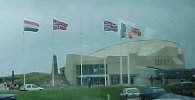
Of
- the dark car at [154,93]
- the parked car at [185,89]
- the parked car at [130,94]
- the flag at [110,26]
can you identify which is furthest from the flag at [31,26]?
the parked car at [185,89]

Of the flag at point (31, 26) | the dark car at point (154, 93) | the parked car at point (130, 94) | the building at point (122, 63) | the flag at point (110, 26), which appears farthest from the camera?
the building at point (122, 63)

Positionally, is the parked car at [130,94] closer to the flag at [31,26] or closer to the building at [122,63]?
the building at [122,63]

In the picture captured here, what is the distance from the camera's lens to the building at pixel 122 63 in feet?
101

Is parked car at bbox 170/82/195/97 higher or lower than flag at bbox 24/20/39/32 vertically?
lower

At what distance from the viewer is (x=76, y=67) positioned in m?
50.3

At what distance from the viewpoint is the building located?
30.7 metres

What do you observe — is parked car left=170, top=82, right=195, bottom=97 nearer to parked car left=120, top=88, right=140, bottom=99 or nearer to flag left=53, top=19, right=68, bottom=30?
parked car left=120, top=88, right=140, bottom=99

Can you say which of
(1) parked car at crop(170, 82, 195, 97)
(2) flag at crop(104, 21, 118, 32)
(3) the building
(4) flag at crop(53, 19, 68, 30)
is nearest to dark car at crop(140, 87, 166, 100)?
(1) parked car at crop(170, 82, 195, 97)

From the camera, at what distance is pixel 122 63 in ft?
129

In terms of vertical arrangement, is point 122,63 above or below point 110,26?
below

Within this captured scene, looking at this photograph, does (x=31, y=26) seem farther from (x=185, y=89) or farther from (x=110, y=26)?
(x=185, y=89)

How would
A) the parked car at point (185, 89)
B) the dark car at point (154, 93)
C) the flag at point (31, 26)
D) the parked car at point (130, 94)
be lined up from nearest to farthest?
1. the parked car at point (185, 89)
2. the dark car at point (154, 93)
3. the parked car at point (130, 94)
4. the flag at point (31, 26)

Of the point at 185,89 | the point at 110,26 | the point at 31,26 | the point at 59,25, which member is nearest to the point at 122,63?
the point at 59,25

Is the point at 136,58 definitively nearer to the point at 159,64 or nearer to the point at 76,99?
the point at 159,64
